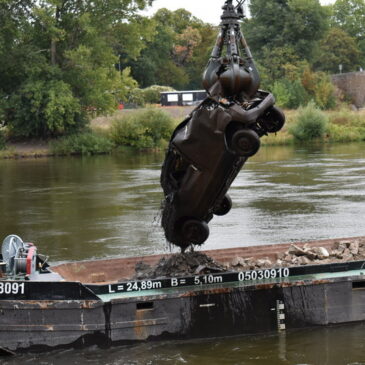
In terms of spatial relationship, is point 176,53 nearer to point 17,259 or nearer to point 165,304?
point 17,259

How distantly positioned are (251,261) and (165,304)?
286 centimetres

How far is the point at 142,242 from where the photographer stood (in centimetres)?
2191

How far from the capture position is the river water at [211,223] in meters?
12.4

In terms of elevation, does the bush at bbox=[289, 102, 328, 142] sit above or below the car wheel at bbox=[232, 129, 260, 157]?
below

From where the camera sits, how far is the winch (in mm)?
12805

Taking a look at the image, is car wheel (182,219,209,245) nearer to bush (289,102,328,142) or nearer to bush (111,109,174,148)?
bush (111,109,174,148)

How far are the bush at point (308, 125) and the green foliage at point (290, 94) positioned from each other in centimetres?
1358

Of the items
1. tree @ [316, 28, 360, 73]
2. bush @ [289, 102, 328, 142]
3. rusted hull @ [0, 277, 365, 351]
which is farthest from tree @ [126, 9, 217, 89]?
rusted hull @ [0, 277, 365, 351]

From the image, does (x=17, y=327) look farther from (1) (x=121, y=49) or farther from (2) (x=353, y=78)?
(2) (x=353, y=78)

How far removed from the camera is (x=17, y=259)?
12.8 metres

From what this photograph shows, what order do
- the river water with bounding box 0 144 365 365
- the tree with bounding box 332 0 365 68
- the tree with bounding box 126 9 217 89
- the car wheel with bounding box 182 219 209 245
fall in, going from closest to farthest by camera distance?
1. the river water with bounding box 0 144 365 365
2. the car wheel with bounding box 182 219 209 245
3. the tree with bounding box 126 9 217 89
4. the tree with bounding box 332 0 365 68

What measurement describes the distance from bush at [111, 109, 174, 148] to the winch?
136 ft

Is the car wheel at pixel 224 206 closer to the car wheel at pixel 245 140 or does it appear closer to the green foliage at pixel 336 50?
the car wheel at pixel 245 140

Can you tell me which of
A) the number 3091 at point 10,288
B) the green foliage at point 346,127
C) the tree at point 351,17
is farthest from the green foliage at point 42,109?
the tree at point 351,17
